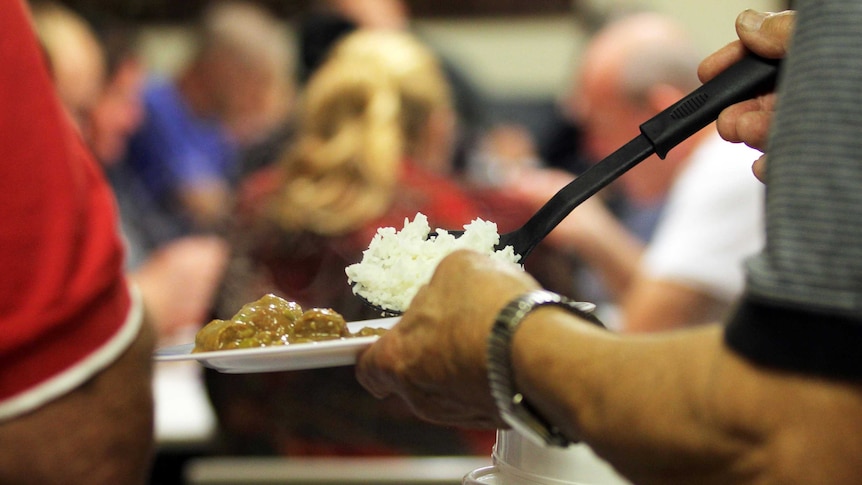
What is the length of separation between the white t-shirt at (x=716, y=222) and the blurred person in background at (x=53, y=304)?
5.12 ft

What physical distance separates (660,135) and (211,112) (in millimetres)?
4138

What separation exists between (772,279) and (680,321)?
191 centimetres

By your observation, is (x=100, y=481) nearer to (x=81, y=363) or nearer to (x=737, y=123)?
(x=81, y=363)

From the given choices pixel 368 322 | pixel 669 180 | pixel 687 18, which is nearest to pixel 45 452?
pixel 368 322

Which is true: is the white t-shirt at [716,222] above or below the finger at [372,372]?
above

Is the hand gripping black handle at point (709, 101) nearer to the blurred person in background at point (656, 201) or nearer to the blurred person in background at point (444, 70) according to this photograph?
the blurred person in background at point (656, 201)

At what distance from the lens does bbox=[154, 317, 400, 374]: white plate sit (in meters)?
0.78

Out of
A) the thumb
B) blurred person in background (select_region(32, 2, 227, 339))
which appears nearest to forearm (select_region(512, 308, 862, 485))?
the thumb

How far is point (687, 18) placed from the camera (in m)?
5.13

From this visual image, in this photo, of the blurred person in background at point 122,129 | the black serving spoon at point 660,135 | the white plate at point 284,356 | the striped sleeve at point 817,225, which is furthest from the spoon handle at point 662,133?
the blurred person in background at point 122,129

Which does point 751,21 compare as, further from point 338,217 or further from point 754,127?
point 338,217

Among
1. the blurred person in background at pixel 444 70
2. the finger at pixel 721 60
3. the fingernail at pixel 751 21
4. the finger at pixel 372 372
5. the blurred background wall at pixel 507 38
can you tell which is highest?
the blurred background wall at pixel 507 38

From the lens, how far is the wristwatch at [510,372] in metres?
0.67

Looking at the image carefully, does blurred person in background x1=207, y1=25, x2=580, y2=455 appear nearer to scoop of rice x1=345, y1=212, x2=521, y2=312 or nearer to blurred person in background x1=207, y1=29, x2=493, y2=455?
blurred person in background x1=207, y1=29, x2=493, y2=455
